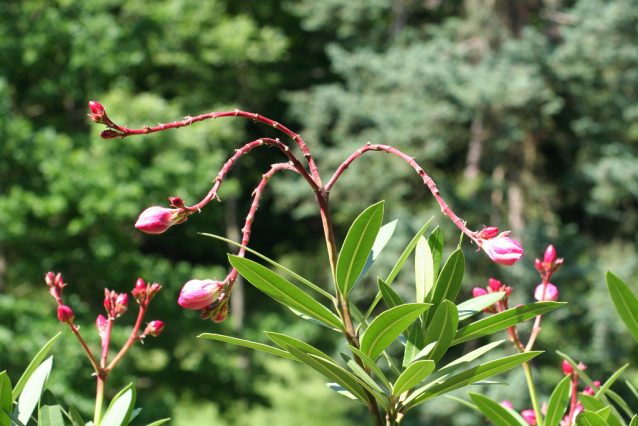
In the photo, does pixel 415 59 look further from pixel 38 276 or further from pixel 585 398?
pixel 585 398

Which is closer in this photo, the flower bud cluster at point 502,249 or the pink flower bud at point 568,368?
the flower bud cluster at point 502,249

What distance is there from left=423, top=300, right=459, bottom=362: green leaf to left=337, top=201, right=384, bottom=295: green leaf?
0.07m

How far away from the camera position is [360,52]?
540 cm

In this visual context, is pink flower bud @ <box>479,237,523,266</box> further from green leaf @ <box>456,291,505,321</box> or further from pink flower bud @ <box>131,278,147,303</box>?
pink flower bud @ <box>131,278,147,303</box>

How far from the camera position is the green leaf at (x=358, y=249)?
1.52 ft

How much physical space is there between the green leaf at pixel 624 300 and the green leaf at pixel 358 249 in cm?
22

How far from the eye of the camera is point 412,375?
431 mm

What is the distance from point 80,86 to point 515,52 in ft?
11.2

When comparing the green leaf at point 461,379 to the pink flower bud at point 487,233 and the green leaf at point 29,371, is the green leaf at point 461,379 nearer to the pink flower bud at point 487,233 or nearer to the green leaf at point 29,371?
the pink flower bud at point 487,233

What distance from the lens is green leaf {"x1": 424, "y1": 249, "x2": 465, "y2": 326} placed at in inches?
19.5

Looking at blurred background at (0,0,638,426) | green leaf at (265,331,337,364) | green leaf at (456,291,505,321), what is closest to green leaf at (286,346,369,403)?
green leaf at (265,331,337,364)

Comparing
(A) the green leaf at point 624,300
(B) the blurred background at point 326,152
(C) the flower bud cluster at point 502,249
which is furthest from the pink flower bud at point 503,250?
(B) the blurred background at point 326,152

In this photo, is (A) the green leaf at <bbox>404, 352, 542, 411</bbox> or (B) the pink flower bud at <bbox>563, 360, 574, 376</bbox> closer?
(A) the green leaf at <bbox>404, 352, 542, 411</bbox>

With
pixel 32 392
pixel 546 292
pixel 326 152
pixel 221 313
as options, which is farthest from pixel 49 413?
pixel 326 152
